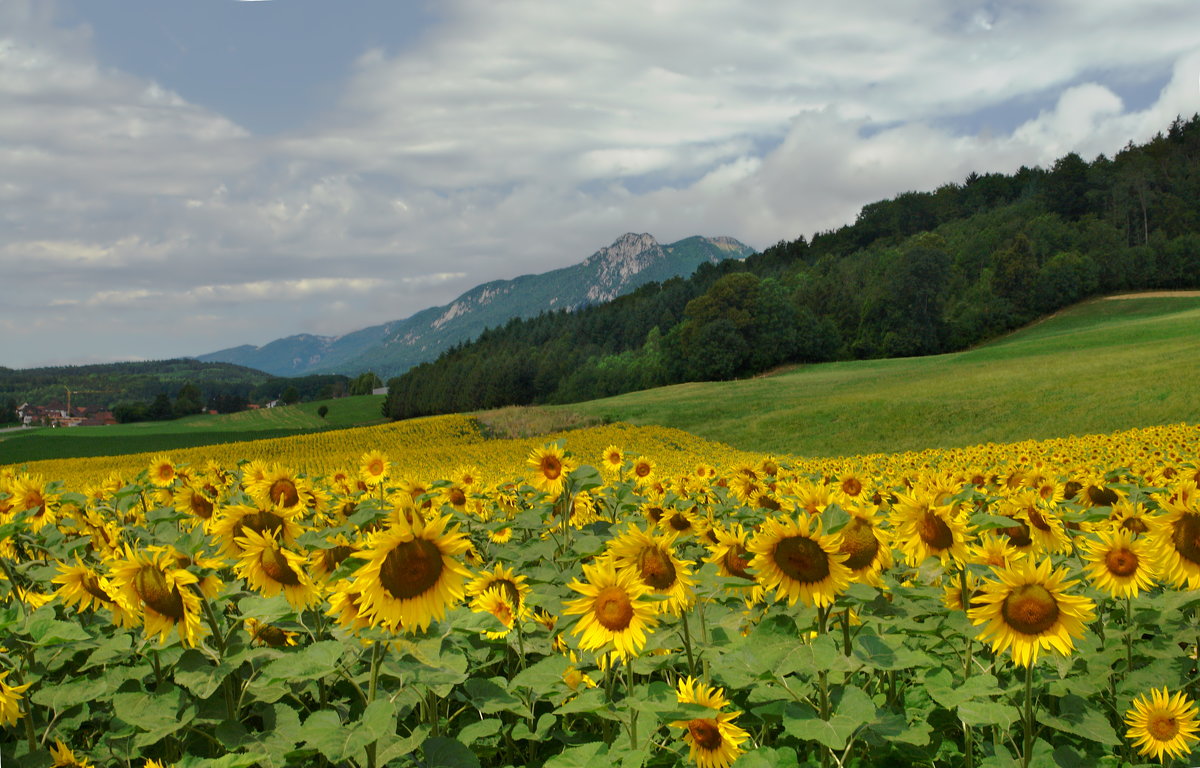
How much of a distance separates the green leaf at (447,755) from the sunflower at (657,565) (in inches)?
29.4

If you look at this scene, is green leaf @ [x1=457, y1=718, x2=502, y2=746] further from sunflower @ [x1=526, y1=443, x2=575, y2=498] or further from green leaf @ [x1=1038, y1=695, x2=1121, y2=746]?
sunflower @ [x1=526, y1=443, x2=575, y2=498]

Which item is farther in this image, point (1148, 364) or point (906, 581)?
point (1148, 364)

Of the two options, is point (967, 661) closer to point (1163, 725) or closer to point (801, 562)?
point (1163, 725)

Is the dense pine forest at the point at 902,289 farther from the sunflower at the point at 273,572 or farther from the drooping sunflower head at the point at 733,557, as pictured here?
the sunflower at the point at 273,572

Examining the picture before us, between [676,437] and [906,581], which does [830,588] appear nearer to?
[906,581]

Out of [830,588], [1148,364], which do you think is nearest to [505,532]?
[830,588]

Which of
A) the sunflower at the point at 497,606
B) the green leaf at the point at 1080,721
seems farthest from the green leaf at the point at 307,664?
the green leaf at the point at 1080,721

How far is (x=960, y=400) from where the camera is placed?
33.9 meters

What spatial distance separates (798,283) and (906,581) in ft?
313

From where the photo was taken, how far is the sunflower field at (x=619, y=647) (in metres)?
2.18

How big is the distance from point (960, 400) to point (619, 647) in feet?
118

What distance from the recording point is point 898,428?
103 ft

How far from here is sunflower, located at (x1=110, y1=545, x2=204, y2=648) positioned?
2254mm

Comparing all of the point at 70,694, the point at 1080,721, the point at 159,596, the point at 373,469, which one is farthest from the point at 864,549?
the point at 373,469
